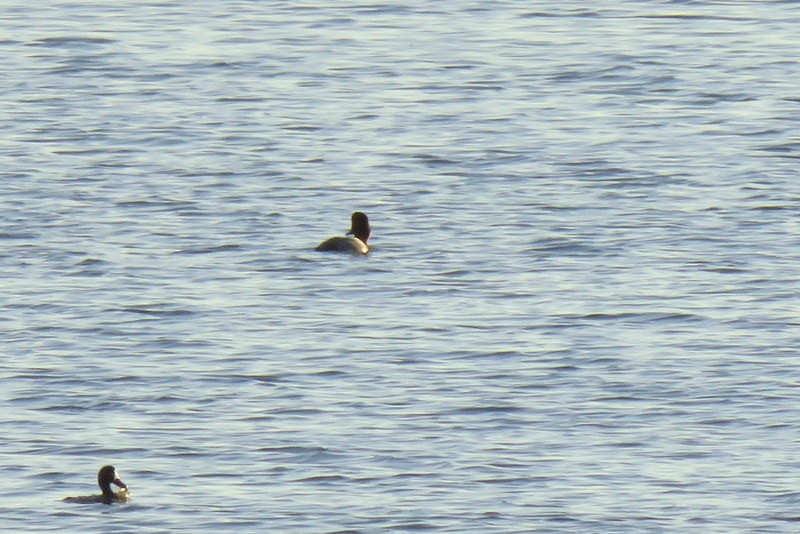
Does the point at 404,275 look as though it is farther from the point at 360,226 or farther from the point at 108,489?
the point at 108,489

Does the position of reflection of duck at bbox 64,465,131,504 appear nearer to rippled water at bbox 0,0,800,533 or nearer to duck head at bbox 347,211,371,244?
rippled water at bbox 0,0,800,533

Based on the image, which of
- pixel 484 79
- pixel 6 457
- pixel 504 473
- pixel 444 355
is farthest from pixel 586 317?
pixel 484 79

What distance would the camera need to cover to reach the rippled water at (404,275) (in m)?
18.4

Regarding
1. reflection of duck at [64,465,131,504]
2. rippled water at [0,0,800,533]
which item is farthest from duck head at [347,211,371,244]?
reflection of duck at [64,465,131,504]

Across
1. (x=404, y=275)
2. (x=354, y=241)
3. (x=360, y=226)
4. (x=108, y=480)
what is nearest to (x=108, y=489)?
(x=108, y=480)

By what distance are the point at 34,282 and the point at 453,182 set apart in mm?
7430

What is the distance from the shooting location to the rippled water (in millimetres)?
18359

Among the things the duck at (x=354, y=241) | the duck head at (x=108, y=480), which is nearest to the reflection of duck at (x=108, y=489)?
the duck head at (x=108, y=480)

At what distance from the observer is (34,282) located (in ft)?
83.3

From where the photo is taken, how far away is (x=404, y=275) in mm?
26141

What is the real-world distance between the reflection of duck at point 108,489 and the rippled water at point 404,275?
5.1 inches

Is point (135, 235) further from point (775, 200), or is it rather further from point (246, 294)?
point (775, 200)

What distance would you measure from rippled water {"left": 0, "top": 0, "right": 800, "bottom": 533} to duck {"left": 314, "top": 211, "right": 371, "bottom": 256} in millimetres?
340

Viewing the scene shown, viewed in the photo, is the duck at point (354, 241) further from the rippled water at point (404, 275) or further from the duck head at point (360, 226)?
the rippled water at point (404, 275)
